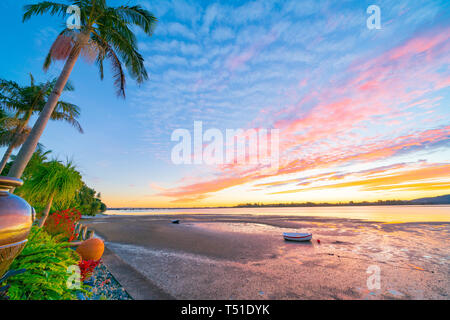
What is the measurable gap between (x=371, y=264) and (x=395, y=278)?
5.60 feet

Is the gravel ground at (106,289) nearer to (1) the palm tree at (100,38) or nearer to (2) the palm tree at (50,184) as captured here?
(2) the palm tree at (50,184)

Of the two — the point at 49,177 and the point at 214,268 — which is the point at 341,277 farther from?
the point at 49,177

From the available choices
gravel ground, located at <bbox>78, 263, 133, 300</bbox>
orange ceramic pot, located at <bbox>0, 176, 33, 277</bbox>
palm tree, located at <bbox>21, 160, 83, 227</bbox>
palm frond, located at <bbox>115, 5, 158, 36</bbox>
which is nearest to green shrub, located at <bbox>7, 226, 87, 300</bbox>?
orange ceramic pot, located at <bbox>0, 176, 33, 277</bbox>

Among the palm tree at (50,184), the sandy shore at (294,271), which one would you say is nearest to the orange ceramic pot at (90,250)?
the sandy shore at (294,271)

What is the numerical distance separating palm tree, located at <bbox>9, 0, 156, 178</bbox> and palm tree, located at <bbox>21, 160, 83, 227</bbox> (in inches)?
111

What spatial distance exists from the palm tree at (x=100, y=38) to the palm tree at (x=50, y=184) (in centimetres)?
283

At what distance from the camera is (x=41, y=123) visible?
24.6 feet

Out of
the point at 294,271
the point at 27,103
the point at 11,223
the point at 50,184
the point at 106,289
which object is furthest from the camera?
the point at 27,103

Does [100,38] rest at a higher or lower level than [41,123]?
higher

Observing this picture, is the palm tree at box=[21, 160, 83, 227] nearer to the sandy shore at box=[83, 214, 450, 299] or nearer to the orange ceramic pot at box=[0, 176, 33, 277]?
the sandy shore at box=[83, 214, 450, 299]

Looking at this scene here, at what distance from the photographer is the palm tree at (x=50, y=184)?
27.9 ft

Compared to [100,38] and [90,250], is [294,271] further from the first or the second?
[100,38]

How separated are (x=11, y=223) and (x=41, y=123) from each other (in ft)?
25.8

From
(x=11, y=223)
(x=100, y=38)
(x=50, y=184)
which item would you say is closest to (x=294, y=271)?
(x=11, y=223)
